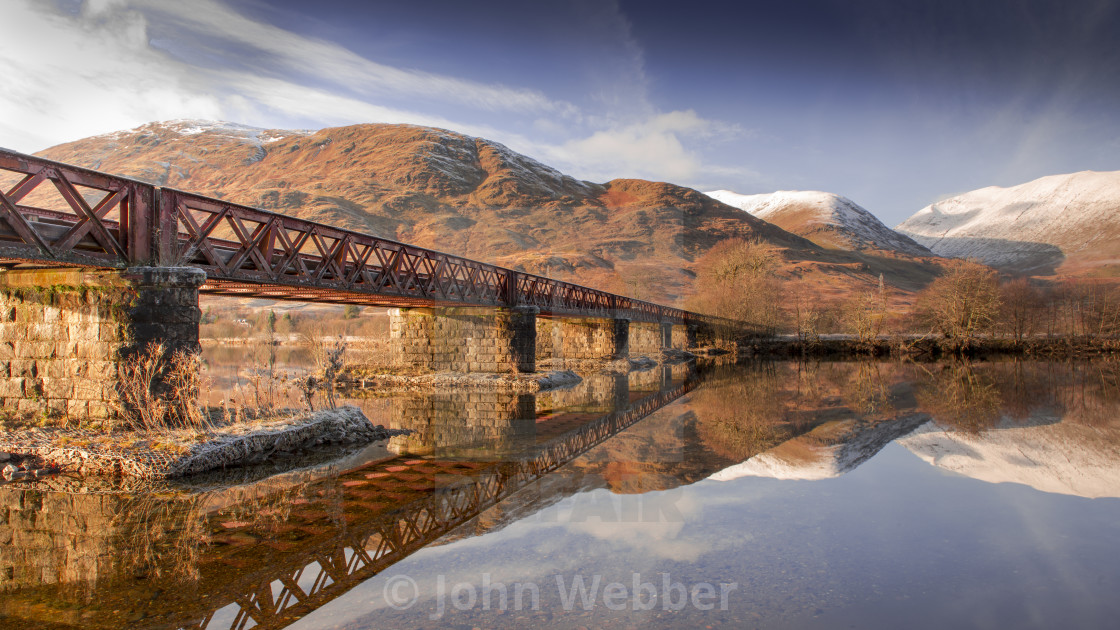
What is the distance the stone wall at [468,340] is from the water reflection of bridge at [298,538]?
1369 cm

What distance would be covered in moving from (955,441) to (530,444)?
8707 mm

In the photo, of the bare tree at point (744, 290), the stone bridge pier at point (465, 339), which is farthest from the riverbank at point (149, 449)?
the bare tree at point (744, 290)

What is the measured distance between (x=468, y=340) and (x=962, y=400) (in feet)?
59.6

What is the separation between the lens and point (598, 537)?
20.9ft

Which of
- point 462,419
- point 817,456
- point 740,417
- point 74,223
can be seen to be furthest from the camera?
point 740,417

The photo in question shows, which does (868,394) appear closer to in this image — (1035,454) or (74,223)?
(1035,454)

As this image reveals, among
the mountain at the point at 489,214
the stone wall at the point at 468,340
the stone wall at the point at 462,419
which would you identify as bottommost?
the stone wall at the point at 462,419

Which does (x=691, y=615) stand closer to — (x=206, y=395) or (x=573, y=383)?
(x=206, y=395)

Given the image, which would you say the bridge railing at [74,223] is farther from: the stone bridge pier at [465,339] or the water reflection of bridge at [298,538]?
the stone bridge pier at [465,339]

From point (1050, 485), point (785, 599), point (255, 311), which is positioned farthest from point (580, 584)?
point (255, 311)

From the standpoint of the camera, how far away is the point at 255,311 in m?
78.4

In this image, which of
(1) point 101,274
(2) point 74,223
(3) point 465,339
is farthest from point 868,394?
(2) point 74,223

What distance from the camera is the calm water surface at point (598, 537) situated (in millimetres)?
4574

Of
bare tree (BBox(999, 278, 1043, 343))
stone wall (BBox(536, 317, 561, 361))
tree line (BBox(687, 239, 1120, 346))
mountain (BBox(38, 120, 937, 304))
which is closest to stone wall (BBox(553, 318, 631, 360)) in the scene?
stone wall (BBox(536, 317, 561, 361))
